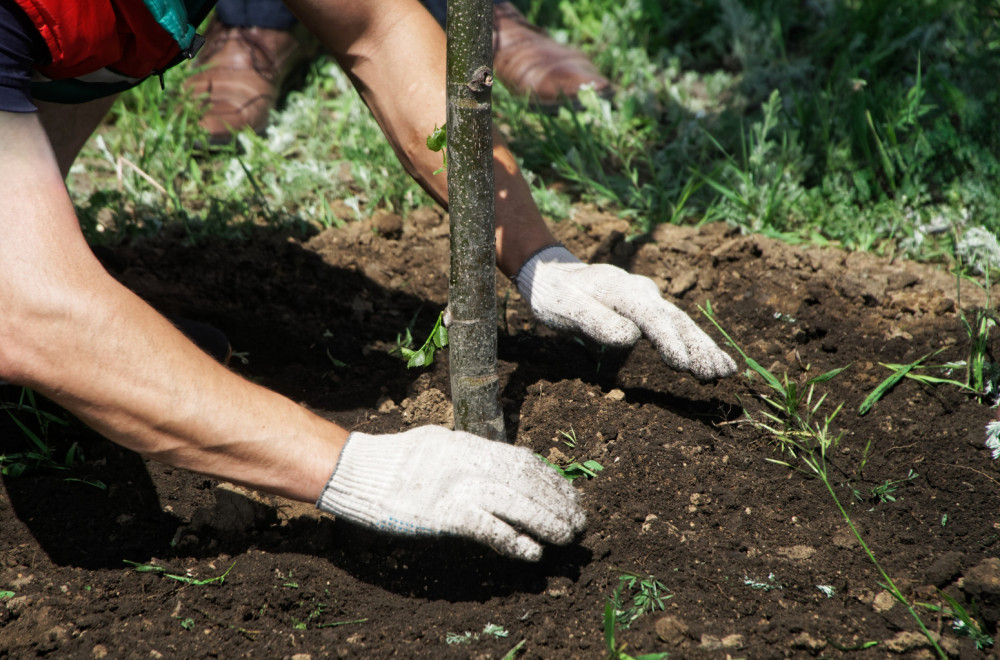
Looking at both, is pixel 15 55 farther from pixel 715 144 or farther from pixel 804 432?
pixel 715 144

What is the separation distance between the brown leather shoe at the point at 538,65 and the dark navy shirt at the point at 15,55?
238 centimetres

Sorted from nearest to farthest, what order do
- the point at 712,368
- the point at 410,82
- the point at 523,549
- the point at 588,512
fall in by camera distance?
the point at 523,549, the point at 588,512, the point at 712,368, the point at 410,82

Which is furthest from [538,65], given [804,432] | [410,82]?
[804,432]

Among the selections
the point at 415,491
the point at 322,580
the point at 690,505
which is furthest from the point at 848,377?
the point at 322,580

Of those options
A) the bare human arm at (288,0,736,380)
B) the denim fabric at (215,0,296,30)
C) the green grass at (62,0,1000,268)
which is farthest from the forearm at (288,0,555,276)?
the denim fabric at (215,0,296,30)

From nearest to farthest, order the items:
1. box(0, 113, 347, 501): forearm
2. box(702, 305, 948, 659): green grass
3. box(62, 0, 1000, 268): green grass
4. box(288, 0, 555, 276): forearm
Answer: box(0, 113, 347, 501): forearm → box(702, 305, 948, 659): green grass → box(288, 0, 555, 276): forearm → box(62, 0, 1000, 268): green grass

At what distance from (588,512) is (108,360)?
42.6 inches

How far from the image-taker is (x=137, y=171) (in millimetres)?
3096

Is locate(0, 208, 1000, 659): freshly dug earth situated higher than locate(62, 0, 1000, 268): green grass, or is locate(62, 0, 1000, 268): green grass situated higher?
locate(62, 0, 1000, 268): green grass

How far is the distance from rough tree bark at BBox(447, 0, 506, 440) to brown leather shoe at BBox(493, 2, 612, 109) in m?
2.08

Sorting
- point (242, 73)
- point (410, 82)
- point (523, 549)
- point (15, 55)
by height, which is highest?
point (15, 55)

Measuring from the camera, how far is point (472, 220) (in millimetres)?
1630

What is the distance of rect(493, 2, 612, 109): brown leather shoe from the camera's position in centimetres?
368

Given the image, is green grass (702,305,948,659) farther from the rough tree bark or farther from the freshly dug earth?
the rough tree bark
